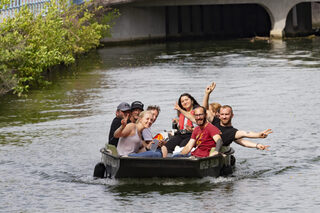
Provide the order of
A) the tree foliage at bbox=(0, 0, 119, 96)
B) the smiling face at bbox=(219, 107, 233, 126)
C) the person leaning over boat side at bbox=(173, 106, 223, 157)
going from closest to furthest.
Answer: the person leaning over boat side at bbox=(173, 106, 223, 157) → the smiling face at bbox=(219, 107, 233, 126) → the tree foliage at bbox=(0, 0, 119, 96)

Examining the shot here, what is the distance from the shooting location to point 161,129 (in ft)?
77.0

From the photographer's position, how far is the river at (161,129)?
1518cm

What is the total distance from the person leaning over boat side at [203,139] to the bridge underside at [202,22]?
5290 cm

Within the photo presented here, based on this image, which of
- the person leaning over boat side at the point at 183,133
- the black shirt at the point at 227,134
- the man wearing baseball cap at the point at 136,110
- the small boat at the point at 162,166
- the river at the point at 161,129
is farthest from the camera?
the person leaning over boat side at the point at 183,133

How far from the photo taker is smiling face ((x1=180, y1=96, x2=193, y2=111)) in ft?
57.5

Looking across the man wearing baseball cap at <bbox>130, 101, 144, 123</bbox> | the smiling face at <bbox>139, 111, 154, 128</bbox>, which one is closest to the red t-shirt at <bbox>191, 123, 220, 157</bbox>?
the smiling face at <bbox>139, 111, 154, 128</bbox>

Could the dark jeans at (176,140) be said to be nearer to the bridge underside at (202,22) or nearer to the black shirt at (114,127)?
the black shirt at (114,127)

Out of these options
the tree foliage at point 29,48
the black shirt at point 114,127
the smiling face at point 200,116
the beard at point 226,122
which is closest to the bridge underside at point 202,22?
the tree foliage at point 29,48

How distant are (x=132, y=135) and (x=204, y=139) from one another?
138cm

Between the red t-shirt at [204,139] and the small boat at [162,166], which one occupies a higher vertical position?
the red t-shirt at [204,139]

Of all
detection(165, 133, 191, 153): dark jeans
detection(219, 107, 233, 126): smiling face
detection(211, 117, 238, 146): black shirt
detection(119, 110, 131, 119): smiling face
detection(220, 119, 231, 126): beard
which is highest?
detection(119, 110, 131, 119): smiling face

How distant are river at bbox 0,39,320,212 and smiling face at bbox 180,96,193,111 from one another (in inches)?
67.8

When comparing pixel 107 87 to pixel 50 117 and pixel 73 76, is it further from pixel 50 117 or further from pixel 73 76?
pixel 50 117

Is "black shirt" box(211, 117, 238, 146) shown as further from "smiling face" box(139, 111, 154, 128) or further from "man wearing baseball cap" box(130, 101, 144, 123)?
"man wearing baseball cap" box(130, 101, 144, 123)
